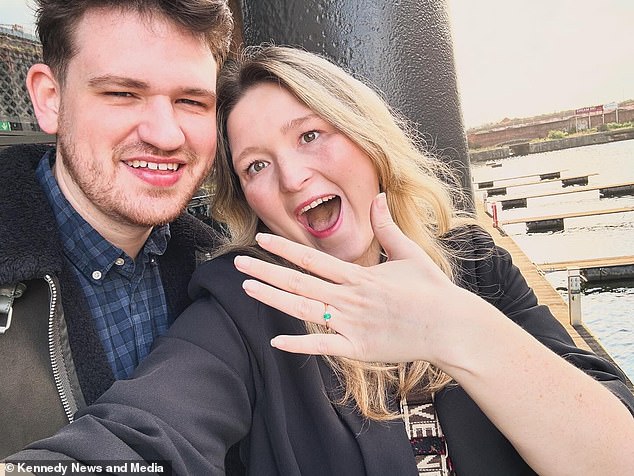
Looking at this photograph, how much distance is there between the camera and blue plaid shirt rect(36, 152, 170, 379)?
159 cm

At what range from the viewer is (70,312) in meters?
1.47

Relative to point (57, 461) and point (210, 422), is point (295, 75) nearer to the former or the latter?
point (210, 422)

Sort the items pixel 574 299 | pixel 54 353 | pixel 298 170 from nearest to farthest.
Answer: pixel 54 353, pixel 298 170, pixel 574 299

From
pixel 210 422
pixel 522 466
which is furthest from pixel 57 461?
pixel 522 466

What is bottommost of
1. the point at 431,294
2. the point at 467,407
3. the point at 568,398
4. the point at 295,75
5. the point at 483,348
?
the point at 467,407

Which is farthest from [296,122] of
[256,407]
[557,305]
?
[557,305]

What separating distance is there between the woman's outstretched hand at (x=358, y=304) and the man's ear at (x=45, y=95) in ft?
2.99

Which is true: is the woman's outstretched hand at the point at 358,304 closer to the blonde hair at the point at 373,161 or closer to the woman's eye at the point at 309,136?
the blonde hair at the point at 373,161

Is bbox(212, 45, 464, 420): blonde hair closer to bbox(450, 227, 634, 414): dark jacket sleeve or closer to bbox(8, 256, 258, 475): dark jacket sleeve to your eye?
bbox(450, 227, 634, 414): dark jacket sleeve

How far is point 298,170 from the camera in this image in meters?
1.76

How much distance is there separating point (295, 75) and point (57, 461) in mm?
1241

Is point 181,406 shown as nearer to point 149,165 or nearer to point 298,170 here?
point 149,165

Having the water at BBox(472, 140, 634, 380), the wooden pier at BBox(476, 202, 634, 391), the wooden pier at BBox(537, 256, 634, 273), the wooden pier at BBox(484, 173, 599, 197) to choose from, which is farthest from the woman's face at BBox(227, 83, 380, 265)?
the wooden pier at BBox(484, 173, 599, 197)

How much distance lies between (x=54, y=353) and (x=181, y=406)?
430mm
